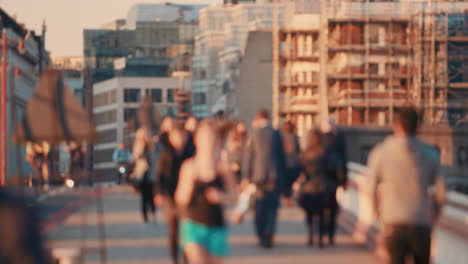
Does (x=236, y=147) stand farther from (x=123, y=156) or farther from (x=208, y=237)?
(x=208, y=237)

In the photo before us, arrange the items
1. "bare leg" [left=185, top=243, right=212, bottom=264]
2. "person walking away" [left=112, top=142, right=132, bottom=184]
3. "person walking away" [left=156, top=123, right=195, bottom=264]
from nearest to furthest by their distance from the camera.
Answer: "bare leg" [left=185, top=243, right=212, bottom=264], "person walking away" [left=156, top=123, right=195, bottom=264], "person walking away" [left=112, top=142, right=132, bottom=184]

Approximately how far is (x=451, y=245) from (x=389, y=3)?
93.6 meters

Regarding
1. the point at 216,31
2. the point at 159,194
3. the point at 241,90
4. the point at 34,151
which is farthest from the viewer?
the point at 216,31

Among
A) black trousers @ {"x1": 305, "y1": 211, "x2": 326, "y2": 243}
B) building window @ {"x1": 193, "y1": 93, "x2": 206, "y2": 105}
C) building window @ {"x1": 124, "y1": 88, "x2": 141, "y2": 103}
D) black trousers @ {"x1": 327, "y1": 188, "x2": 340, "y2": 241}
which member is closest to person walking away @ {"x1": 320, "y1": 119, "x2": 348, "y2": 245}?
black trousers @ {"x1": 327, "y1": 188, "x2": 340, "y2": 241}

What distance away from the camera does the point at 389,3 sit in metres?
105

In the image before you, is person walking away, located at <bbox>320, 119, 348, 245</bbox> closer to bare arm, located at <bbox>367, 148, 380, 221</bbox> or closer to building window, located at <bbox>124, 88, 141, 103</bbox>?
bare arm, located at <bbox>367, 148, 380, 221</bbox>

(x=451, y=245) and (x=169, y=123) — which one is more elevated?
(x=169, y=123)

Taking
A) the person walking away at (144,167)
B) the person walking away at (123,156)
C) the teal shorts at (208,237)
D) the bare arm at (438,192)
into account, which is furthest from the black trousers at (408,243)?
the person walking away at (123,156)

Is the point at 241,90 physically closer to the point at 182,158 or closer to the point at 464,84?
the point at 464,84

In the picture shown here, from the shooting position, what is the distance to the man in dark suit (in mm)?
16516

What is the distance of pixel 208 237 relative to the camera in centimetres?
963

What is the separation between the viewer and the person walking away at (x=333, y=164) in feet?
54.4

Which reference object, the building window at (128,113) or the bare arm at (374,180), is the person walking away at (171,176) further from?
the building window at (128,113)

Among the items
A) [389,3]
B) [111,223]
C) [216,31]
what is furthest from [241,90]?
[111,223]
